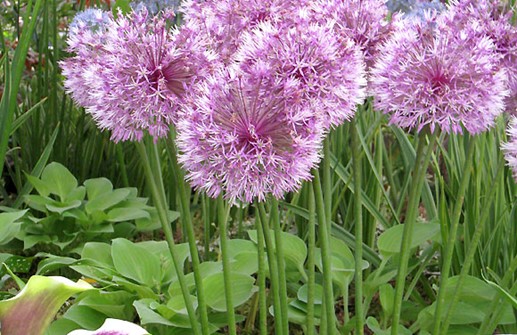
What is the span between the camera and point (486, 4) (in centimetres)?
133

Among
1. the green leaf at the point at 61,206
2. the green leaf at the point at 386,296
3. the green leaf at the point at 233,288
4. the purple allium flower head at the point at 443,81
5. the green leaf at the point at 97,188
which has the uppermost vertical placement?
the purple allium flower head at the point at 443,81

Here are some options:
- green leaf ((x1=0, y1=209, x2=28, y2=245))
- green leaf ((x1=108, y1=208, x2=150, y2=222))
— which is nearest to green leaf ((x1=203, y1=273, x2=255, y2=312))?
green leaf ((x1=0, y1=209, x2=28, y2=245))

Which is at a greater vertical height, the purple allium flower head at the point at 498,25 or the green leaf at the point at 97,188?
the purple allium flower head at the point at 498,25

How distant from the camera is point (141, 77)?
117cm

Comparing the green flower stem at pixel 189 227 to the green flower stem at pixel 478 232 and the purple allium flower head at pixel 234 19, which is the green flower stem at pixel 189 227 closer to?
the purple allium flower head at pixel 234 19

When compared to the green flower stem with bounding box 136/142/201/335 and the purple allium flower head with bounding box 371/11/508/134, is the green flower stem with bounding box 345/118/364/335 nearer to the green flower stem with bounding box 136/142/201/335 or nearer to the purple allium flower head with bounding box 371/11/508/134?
the purple allium flower head with bounding box 371/11/508/134

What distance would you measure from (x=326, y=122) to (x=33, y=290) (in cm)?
48

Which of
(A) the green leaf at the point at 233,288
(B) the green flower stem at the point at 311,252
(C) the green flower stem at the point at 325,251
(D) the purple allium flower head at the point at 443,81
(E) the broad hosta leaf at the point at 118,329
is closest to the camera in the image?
(E) the broad hosta leaf at the point at 118,329

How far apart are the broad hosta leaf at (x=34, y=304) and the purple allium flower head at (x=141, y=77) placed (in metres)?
0.30

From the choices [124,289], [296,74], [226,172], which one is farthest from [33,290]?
[124,289]

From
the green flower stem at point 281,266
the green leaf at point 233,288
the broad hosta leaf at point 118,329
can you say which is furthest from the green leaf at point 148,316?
the broad hosta leaf at point 118,329

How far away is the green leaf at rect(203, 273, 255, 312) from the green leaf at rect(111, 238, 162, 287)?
0.59ft

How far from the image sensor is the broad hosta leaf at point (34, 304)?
100 cm

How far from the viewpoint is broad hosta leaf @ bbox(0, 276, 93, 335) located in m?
1.00
